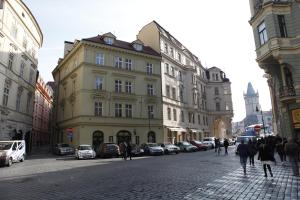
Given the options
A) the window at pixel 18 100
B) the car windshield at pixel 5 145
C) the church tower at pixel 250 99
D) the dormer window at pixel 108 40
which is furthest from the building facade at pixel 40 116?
the church tower at pixel 250 99

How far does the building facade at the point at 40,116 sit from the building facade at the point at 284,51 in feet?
158

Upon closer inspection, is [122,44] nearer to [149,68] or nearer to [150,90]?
[149,68]

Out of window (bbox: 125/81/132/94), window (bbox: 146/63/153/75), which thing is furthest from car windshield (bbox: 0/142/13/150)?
window (bbox: 146/63/153/75)

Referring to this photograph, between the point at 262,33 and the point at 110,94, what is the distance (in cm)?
2207

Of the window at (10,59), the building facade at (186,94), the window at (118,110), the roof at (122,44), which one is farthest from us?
the building facade at (186,94)

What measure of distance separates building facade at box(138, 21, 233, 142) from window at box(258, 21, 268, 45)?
70.1 ft

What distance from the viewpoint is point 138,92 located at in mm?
41062

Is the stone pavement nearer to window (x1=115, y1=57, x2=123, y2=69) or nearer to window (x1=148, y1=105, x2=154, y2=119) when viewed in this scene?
window (x1=148, y1=105, x2=154, y2=119)

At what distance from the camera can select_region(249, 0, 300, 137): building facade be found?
2209 cm

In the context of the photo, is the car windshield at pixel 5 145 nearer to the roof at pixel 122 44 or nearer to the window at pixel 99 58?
the window at pixel 99 58

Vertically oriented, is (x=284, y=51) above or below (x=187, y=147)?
above

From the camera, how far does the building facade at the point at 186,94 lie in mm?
46062

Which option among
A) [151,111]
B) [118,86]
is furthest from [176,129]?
[118,86]

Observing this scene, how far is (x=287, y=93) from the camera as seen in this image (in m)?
22.1
